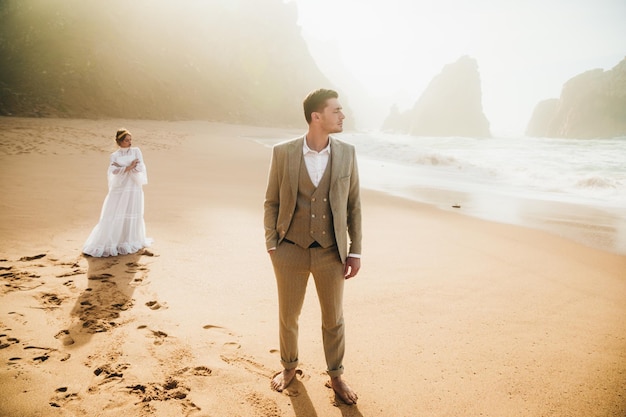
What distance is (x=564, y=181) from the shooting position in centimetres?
1566

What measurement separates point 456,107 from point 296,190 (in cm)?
16142

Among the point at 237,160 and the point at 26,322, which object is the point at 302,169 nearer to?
the point at 26,322

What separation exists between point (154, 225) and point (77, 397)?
4.79 metres

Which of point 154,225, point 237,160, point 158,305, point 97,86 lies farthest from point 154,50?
point 158,305

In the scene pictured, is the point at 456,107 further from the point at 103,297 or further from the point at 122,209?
the point at 103,297

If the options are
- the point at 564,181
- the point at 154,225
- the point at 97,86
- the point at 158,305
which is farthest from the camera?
the point at 97,86

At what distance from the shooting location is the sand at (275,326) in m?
2.62

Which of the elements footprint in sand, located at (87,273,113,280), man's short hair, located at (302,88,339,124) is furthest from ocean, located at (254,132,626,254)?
footprint in sand, located at (87,273,113,280)

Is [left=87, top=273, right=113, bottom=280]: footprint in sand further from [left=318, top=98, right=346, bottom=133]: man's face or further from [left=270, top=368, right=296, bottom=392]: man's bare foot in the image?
[left=318, top=98, right=346, bottom=133]: man's face

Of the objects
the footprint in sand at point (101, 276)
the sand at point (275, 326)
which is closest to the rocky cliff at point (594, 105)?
the sand at point (275, 326)

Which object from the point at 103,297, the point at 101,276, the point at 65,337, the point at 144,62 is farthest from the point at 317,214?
the point at 144,62

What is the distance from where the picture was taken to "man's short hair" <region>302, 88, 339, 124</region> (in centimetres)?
237

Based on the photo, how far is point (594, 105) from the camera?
99.8m

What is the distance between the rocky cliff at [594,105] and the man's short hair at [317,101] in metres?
130
